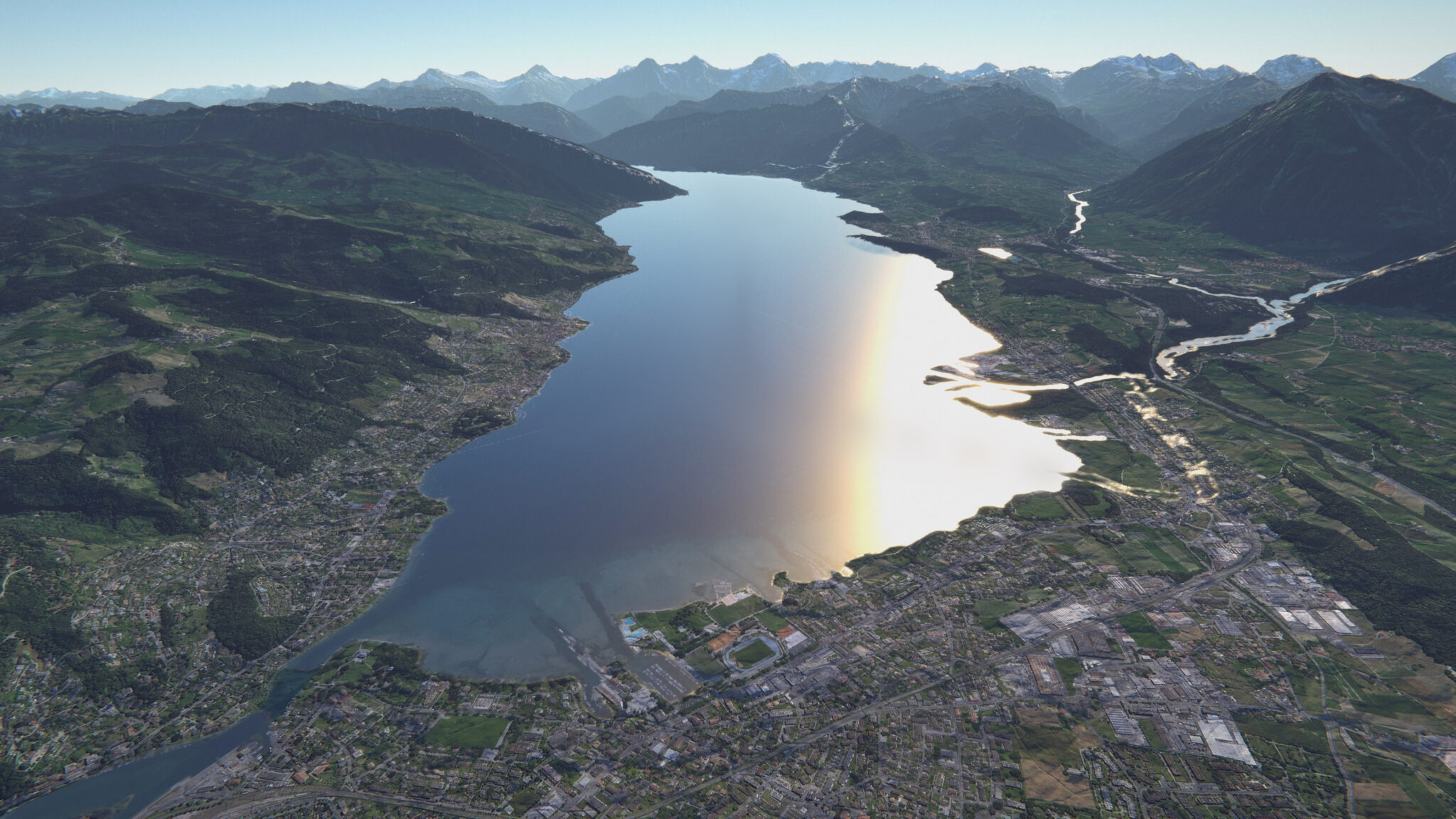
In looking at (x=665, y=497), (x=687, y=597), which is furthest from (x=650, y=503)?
(x=687, y=597)

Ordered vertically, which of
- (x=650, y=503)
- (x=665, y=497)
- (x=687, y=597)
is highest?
(x=665, y=497)

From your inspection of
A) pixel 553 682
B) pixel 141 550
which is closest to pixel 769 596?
pixel 553 682

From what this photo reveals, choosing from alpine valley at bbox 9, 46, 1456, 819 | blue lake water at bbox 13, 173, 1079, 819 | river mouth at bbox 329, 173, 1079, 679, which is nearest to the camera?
alpine valley at bbox 9, 46, 1456, 819

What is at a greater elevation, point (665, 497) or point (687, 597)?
point (665, 497)

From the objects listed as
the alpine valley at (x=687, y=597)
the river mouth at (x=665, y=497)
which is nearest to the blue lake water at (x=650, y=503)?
the river mouth at (x=665, y=497)

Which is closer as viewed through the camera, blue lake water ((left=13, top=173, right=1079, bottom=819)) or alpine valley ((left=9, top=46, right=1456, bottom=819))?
alpine valley ((left=9, top=46, right=1456, bottom=819))

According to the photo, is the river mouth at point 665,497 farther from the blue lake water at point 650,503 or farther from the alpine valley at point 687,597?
the alpine valley at point 687,597

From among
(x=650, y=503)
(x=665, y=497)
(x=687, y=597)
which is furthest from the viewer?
(x=665, y=497)

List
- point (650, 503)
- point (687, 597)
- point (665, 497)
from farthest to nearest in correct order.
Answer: point (665, 497)
point (650, 503)
point (687, 597)

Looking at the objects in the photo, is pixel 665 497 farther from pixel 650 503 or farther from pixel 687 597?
pixel 687 597

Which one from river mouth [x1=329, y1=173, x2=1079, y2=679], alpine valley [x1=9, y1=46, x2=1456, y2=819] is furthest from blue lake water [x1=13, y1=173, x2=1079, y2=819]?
alpine valley [x1=9, y1=46, x2=1456, y2=819]

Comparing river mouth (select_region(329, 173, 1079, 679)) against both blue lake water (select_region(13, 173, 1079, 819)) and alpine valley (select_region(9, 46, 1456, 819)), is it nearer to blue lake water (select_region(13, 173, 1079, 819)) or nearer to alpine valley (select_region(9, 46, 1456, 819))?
blue lake water (select_region(13, 173, 1079, 819))

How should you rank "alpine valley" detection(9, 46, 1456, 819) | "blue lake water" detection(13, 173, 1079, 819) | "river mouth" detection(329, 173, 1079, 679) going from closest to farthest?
"alpine valley" detection(9, 46, 1456, 819), "blue lake water" detection(13, 173, 1079, 819), "river mouth" detection(329, 173, 1079, 679)
